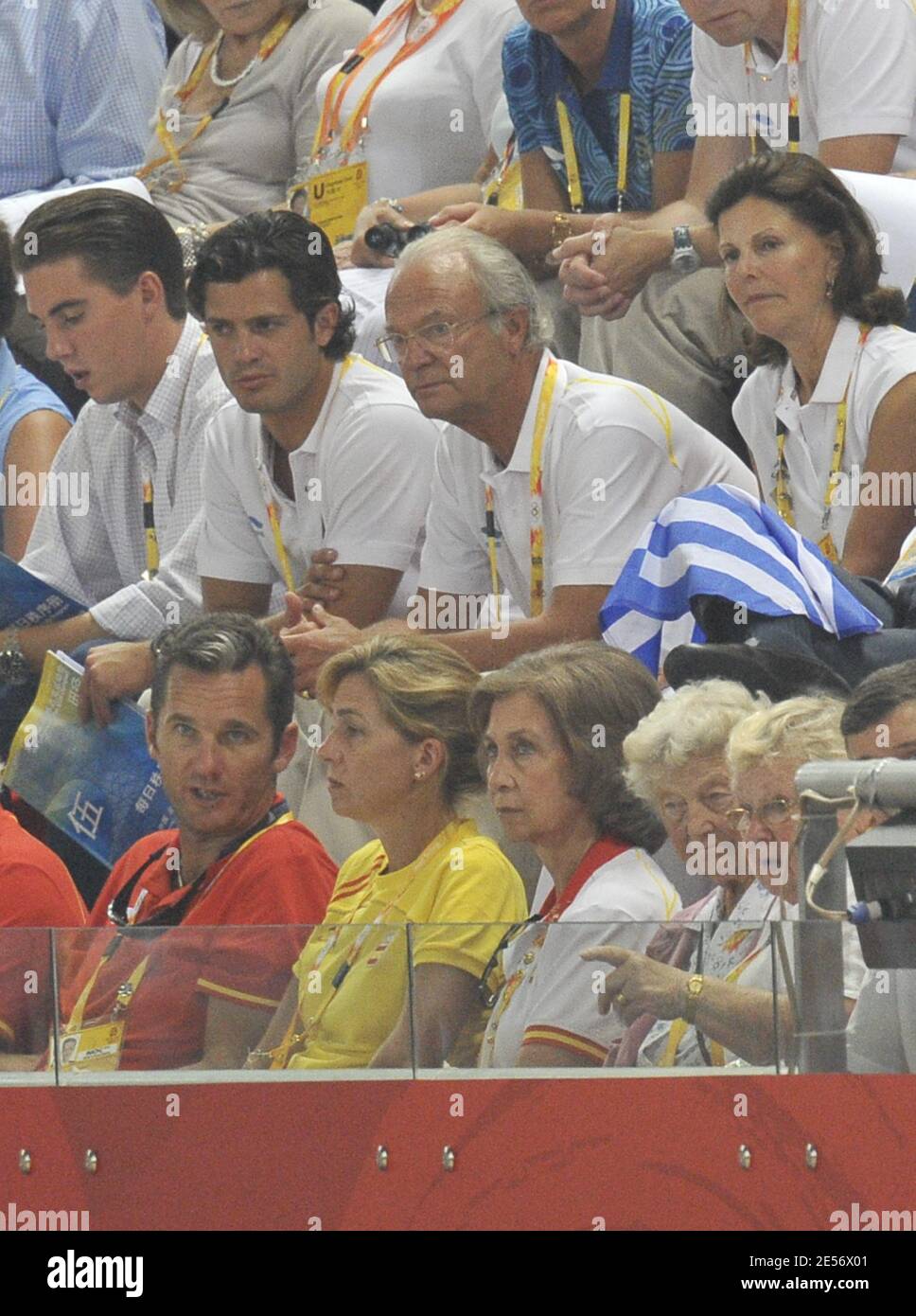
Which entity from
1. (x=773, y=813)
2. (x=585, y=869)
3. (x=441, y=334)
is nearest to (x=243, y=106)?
(x=441, y=334)

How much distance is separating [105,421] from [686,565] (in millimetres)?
1728

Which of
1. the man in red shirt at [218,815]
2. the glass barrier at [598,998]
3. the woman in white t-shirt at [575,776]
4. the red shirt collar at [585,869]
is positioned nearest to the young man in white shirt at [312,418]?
the man in red shirt at [218,815]

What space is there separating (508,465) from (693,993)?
1808 mm

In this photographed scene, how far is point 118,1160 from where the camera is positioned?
7.97ft

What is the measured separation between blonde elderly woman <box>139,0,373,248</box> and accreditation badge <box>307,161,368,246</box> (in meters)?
0.17

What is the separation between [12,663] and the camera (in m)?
Result: 4.36

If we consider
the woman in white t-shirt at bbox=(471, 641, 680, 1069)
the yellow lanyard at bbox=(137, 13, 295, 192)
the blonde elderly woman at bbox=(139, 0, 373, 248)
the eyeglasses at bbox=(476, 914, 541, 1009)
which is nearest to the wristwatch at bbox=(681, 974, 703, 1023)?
the eyeglasses at bbox=(476, 914, 541, 1009)

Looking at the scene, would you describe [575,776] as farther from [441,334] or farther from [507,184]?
[507,184]

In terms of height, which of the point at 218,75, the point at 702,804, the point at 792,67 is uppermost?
the point at 218,75

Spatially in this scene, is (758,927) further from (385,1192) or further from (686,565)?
(686,565)

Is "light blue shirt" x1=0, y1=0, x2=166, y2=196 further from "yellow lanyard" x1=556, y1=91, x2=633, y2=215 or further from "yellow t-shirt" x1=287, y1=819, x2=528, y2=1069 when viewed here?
"yellow t-shirt" x1=287, y1=819, x2=528, y2=1069

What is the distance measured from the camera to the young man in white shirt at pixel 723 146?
406cm

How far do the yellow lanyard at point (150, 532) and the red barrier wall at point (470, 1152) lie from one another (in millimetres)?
2181

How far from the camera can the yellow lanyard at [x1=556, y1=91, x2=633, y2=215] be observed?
4375mm
